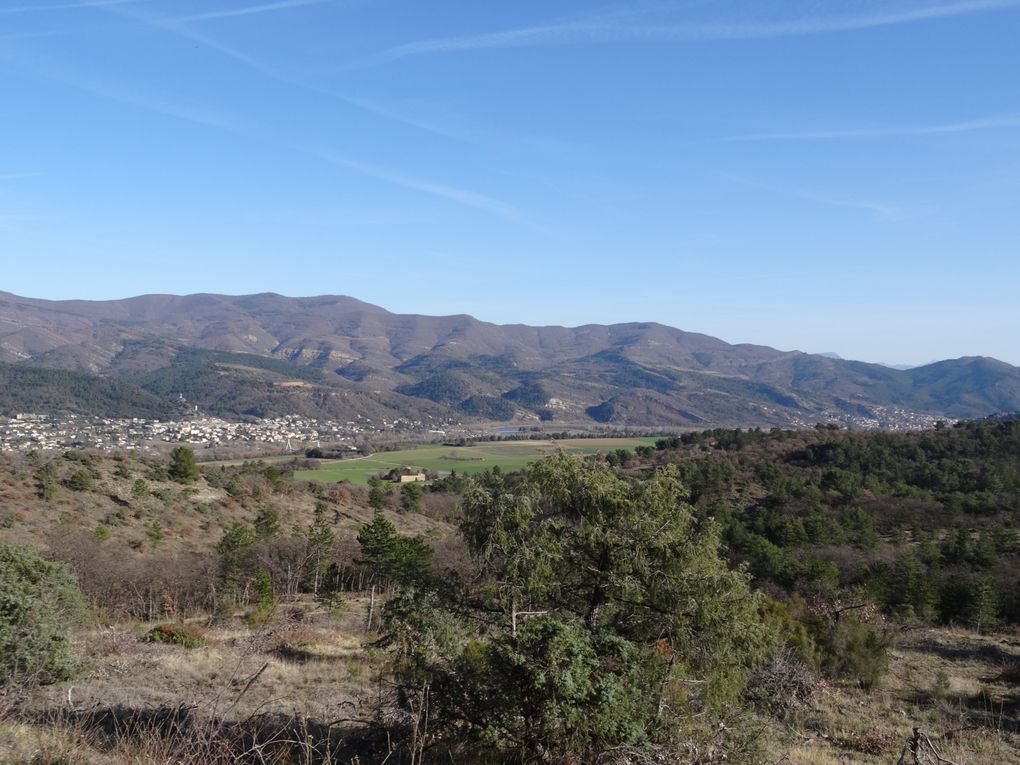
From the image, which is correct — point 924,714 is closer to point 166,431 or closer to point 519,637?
point 519,637

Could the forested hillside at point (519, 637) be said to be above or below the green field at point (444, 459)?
above

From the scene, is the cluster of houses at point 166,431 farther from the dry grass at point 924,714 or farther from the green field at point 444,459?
the dry grass at point 924,714

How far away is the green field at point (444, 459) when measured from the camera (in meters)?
81.2

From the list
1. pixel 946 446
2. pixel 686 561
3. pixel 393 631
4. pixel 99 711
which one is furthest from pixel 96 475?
pixel 946 446

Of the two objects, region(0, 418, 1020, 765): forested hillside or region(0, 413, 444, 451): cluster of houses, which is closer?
region(0, 418, 1020, 765): forested hillside

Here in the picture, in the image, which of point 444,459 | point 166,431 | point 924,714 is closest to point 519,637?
point 924,714

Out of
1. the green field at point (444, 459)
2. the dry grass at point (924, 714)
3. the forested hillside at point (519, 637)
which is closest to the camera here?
the forested hillside at point (519, 637)

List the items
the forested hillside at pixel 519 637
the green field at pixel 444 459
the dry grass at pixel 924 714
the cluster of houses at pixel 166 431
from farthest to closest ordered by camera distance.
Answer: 1. the cluster of houses at pixel 166 431
2. the green field at pixel 444 459
3. the dry grass at pixel 924 714
4. the forested hillside at pixel 519 637

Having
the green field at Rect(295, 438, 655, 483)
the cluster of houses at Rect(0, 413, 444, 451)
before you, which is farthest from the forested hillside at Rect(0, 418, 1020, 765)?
the cluster of houses at Rect(0, 413, 444, 451)

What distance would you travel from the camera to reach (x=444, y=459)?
103 meters

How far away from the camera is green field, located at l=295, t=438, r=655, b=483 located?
81188 millimetres

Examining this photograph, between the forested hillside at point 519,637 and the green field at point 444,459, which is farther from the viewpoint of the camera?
the green field at point 444,459

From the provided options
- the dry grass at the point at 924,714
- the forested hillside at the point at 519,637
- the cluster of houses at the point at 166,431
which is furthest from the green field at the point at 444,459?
the dry grass at the point at 924,714

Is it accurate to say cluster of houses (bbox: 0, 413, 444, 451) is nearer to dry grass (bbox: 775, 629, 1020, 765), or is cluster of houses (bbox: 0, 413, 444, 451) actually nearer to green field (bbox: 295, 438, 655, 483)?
green field (bbox: 295, 438, 655, 483)
